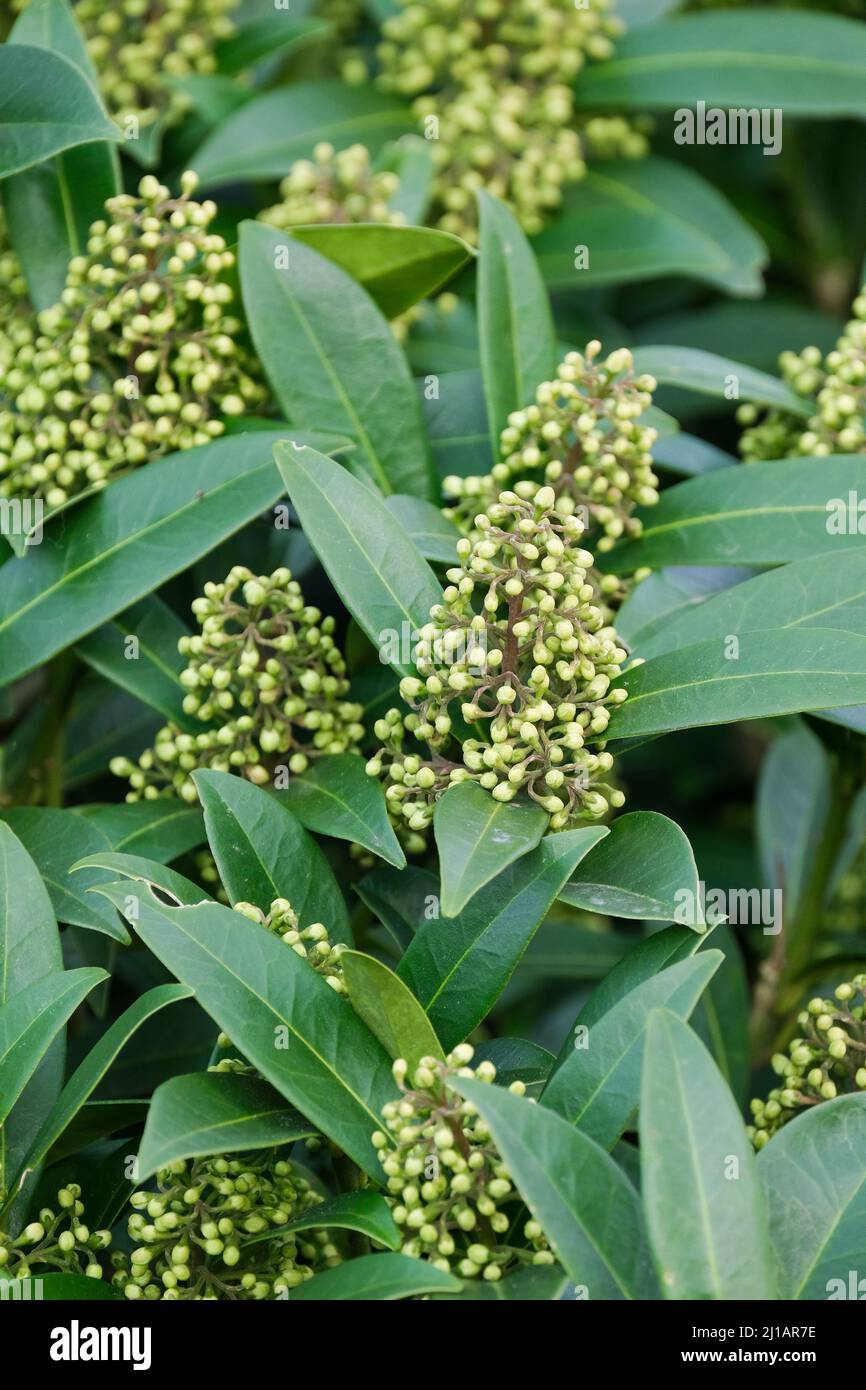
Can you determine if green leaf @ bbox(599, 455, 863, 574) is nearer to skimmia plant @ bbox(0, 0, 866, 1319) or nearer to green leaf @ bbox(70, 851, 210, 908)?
skimmia plant @ bbox(0, 0, 866, 1319)

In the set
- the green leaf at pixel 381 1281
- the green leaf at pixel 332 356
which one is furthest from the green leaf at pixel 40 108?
the green leaf at pixel 381 1281

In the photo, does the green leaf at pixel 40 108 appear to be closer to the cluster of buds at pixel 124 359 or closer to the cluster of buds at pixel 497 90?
the cluster of buds at pixel 124 359

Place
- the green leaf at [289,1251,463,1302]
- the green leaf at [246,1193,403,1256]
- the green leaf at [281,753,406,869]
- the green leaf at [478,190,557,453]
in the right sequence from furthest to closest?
the green leaf at [478,190,557,453], the green leaf at [281,753,406,869], the green leaf at [246,1193,403,1256], the green leaf at [289,1251,463,1302]

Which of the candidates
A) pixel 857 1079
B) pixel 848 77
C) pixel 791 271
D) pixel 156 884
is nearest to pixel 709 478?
pixel 857 1079

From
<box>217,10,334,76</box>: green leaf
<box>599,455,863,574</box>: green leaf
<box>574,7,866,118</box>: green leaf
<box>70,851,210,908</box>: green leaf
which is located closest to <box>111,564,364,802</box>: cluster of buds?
<box>70,851,210,908</box>: green leaf

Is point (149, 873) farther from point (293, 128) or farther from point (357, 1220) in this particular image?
point (293, 128)

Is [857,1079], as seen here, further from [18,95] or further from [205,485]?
[18,95]
